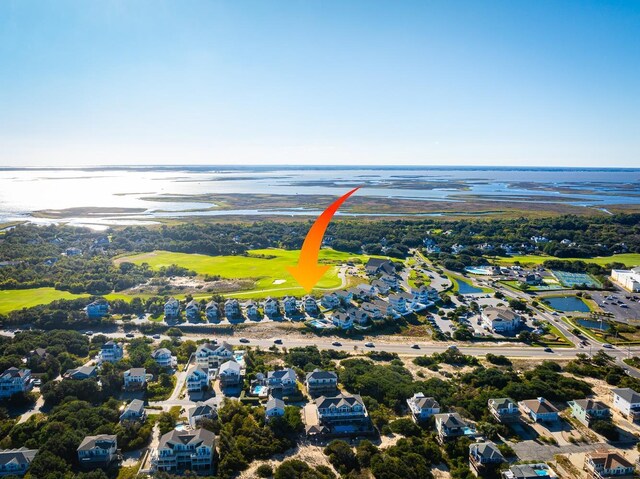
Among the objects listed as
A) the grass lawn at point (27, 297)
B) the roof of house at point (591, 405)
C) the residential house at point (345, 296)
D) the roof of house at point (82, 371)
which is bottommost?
the grass lawn at point (27, 297)

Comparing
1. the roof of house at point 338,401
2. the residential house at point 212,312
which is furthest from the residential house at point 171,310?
the roof of house at point 338,401

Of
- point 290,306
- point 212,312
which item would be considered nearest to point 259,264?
point 290,306

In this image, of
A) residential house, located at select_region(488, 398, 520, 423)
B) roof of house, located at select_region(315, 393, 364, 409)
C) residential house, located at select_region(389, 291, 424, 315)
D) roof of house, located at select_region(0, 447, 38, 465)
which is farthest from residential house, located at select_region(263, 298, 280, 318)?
roof of house, located at select_region(0, 447, 38, 465)

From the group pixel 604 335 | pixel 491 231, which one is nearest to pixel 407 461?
pixel 604 335

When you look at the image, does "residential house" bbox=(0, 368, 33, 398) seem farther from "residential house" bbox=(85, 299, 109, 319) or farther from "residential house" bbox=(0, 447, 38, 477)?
"residential house" bbox=(85, 299, 109, 319)

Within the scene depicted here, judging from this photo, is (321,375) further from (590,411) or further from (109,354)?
(109,354)

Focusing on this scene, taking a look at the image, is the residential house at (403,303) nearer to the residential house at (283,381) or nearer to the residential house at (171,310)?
the residential house at (283,381)
